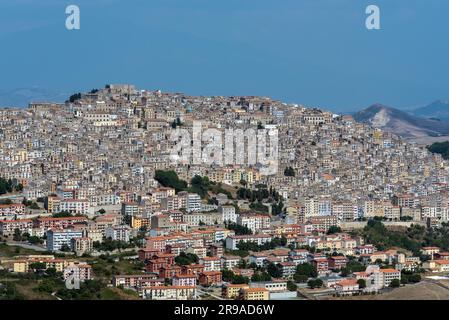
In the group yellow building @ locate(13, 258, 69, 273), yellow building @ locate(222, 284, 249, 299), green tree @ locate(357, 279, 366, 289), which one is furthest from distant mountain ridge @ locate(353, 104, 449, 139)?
yellow building @ locate(222, 284, 249, 299)

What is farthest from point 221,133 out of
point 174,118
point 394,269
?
point 394,269

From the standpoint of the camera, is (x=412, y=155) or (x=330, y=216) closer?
(x=330, y=216)

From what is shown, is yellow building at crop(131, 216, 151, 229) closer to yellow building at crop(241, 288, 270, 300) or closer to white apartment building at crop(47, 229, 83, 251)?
white apartment building at crop(47, 229, 83, 251)

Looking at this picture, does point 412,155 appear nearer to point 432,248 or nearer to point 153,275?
point 432,248

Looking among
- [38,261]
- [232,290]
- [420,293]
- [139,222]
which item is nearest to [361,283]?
[420,293]

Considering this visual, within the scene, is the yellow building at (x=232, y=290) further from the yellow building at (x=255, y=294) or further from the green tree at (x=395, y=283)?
the green tree at (x=395, y=283)

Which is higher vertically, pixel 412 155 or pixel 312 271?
pixel 412 155

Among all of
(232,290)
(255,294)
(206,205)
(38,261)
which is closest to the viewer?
(255,294)

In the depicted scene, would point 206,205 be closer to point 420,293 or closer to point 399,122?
point 420,293
